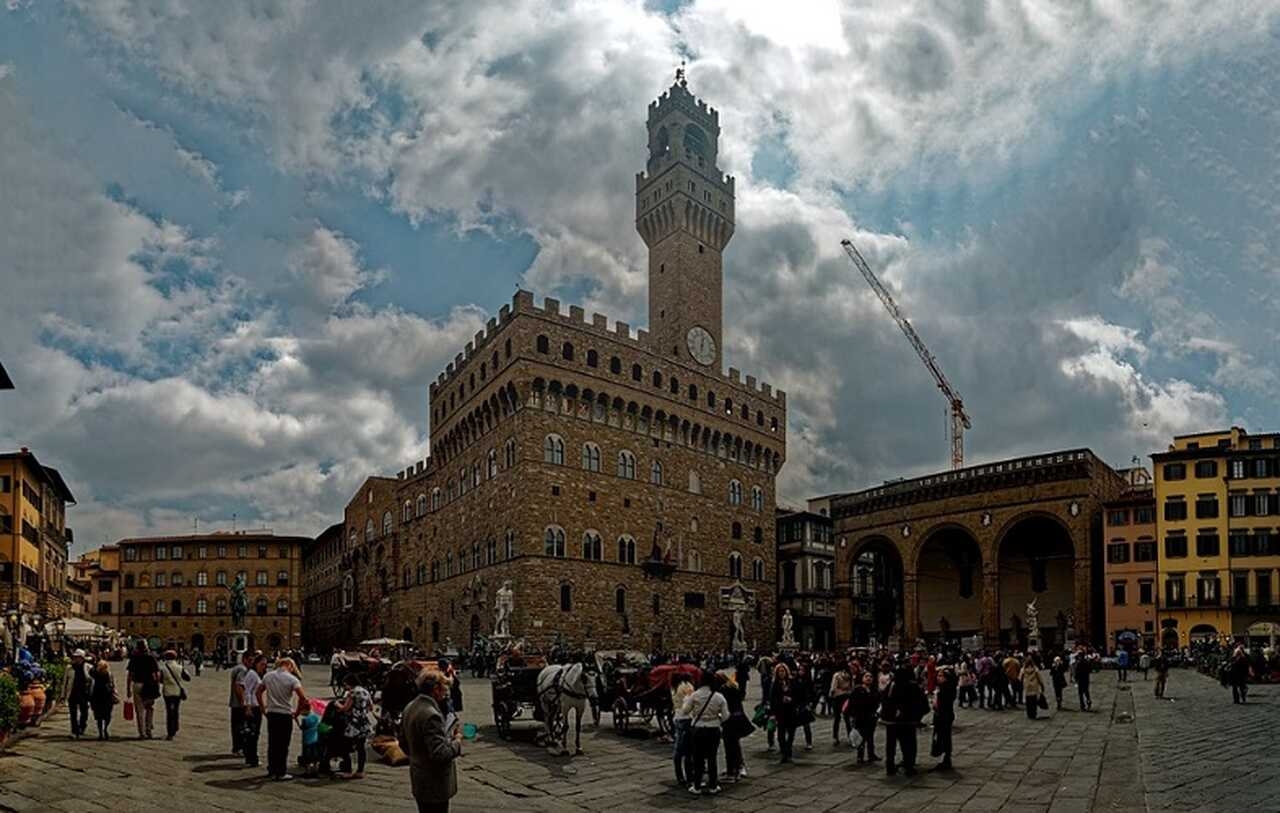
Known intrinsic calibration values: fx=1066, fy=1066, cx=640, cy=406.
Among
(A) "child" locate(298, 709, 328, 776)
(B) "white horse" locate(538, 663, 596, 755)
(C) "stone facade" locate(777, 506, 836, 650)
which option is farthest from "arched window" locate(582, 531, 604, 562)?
(A) "child" locate(298, 709, 328, 776)

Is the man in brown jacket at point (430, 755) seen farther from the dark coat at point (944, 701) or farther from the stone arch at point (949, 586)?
the stone arch at point (949, 586)

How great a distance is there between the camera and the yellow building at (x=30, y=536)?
52.6m

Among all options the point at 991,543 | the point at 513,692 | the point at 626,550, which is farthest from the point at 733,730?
the point at 991,543

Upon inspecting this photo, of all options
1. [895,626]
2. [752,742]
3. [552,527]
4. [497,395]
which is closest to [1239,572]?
[895,626]

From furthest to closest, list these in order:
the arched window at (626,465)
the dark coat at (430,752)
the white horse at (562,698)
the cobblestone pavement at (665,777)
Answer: the arched window at (626,465), the white horse at (562,698), the cobblestone pavement at (665,777), the dark coat at (430,752)

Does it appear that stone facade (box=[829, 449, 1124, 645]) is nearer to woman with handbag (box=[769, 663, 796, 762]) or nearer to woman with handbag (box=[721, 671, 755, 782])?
woman with handbag (box=[769, 663, 796, 762])

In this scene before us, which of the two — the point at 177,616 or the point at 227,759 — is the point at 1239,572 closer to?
the point at 227,759

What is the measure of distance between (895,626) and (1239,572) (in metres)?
25.7

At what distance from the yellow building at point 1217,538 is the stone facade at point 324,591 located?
173 ft

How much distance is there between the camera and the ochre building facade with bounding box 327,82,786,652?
50.7m

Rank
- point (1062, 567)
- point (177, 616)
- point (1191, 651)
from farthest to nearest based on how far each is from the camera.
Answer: point (177, 616) < point (1062, 567) < point (1191, 651)

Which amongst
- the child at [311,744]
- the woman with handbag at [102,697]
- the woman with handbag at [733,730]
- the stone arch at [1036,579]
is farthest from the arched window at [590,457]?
the child at [311,744]

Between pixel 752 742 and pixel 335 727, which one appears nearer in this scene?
pixel 335 727

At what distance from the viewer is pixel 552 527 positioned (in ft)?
165
